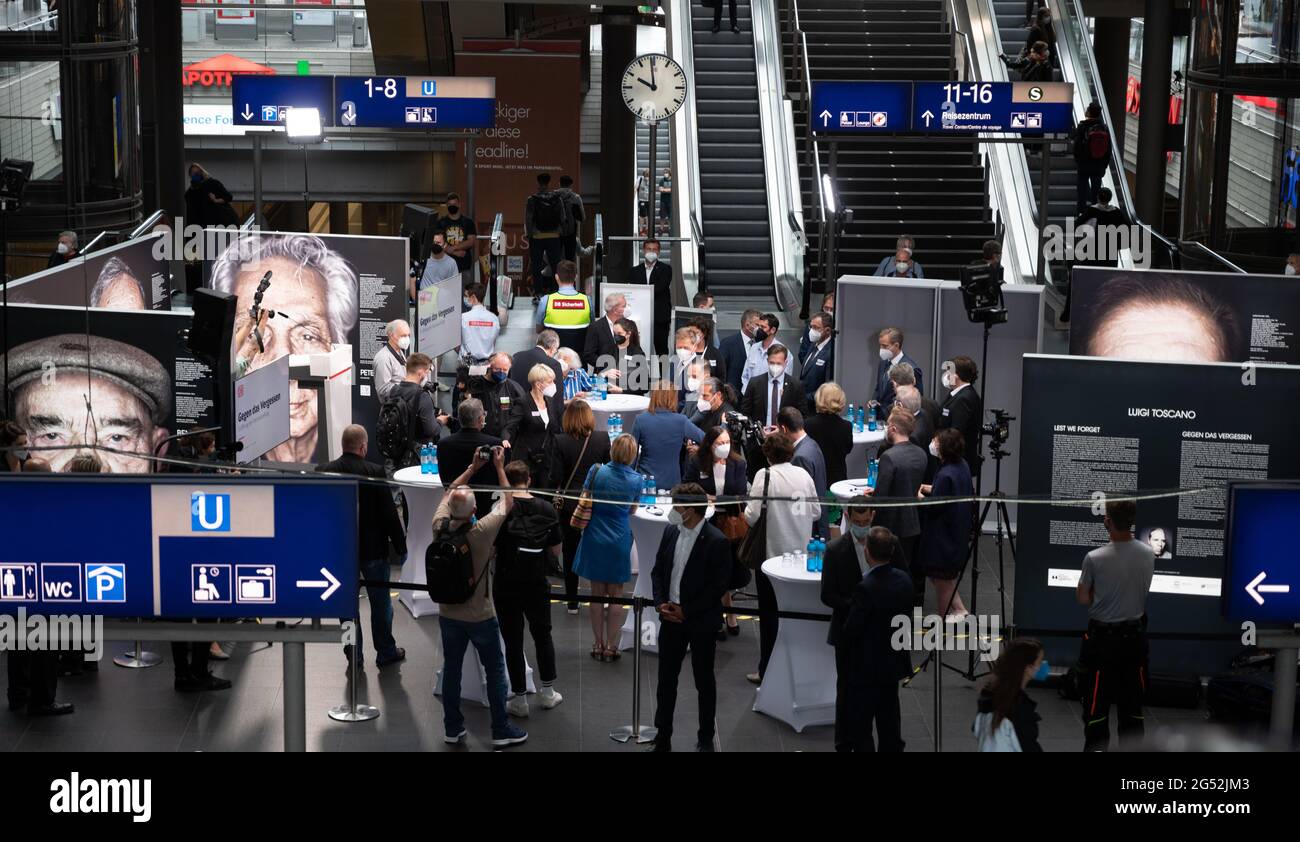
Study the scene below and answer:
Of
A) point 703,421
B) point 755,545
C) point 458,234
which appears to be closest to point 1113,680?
point 755,545

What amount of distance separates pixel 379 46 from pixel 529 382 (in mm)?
18203

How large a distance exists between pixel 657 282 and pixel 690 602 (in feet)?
27.8

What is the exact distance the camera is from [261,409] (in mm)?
11219

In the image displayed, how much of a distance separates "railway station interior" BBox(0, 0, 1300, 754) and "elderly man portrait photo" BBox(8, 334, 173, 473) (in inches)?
1.1

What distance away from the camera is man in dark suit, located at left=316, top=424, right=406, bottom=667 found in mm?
9945

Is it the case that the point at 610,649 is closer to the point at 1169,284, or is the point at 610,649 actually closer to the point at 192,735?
the point at 192,735

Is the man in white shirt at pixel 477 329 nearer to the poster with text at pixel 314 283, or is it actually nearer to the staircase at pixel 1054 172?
the poster with text at pixel 314 283

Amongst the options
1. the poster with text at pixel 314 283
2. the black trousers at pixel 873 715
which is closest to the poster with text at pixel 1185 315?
the poster with text at pixel 314 283

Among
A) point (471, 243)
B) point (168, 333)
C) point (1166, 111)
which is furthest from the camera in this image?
point (1166, 111)

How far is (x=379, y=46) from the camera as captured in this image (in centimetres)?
2883

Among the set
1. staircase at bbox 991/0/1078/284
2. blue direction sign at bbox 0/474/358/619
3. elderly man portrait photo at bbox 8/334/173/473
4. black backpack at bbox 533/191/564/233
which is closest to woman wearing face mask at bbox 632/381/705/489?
elderly man portrait photo at bbox 8/334/173/473

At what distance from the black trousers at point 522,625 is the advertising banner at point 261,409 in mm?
2307

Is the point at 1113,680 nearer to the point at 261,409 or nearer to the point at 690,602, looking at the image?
the point at 690,602
